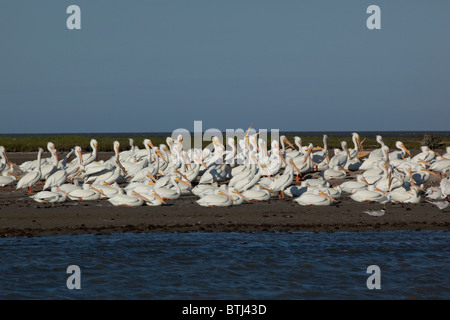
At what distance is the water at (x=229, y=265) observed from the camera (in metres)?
7.27

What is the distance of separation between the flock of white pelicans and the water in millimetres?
2224

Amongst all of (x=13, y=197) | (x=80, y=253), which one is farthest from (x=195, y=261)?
(x=13, y=197)

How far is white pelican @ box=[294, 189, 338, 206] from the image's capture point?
1178 centimetres

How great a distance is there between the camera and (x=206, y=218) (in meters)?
10.9

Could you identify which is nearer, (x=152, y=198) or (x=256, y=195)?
(x=152, y=198)

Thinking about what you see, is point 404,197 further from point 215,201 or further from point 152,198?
point 152,198

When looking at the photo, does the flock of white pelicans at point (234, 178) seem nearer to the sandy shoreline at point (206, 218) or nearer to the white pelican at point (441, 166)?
the white pelican at point (441, 166)

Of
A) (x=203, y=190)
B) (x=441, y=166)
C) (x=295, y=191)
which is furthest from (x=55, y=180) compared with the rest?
(x=441, y=166)

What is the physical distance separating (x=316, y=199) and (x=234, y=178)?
104 inches

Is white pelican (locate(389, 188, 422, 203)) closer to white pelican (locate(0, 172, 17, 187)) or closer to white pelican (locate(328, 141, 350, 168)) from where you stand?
white pelican (locate(328, 141, 350, 168))

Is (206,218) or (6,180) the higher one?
(6,180)

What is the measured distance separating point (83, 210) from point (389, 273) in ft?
19.7

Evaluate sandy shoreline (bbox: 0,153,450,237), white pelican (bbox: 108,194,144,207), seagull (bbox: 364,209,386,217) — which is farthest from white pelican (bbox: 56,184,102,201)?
seagull (bbox: 364,209,386,217)

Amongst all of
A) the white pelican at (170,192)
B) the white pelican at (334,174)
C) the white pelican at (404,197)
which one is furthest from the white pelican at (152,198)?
the white pelican at (334,174)
